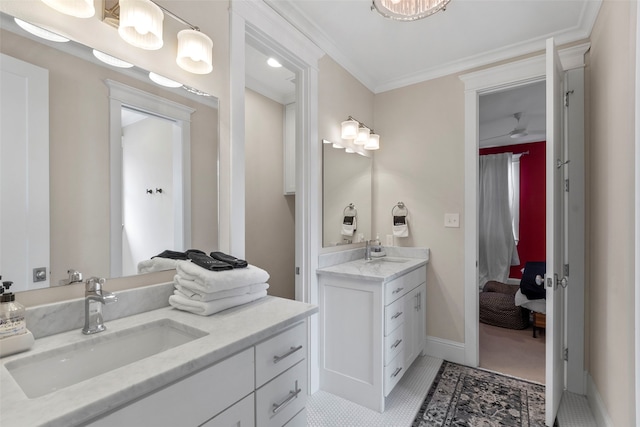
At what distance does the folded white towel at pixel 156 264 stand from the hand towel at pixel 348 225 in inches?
58.4

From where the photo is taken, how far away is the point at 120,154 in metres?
1.12

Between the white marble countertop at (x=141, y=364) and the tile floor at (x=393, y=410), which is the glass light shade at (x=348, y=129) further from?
the tile floor at (x=393, y=410)

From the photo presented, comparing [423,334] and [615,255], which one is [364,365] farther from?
[615,255]

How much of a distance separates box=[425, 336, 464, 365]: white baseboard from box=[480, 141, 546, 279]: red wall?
2.98 m

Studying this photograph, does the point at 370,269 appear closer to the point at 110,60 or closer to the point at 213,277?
the point at 213,277

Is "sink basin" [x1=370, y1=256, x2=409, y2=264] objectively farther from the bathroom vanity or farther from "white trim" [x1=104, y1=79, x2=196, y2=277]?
"white trim" [x1=104, y1=79, x2=196, y2=277]

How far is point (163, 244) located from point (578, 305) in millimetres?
2695

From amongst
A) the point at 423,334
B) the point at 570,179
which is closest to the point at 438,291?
the point at 423,334

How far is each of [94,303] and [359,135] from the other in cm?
221

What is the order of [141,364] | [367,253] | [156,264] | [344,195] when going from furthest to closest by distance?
1. [367,253]
2. [344,195]
3. [156,264]
4. [141,364]

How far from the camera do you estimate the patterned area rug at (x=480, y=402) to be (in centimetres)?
179

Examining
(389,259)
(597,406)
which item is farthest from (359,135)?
(597,406)

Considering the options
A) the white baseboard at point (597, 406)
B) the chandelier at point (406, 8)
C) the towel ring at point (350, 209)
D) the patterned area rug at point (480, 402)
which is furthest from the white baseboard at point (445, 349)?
the chandelier at point (406, 8)

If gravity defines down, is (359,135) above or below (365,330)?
above
